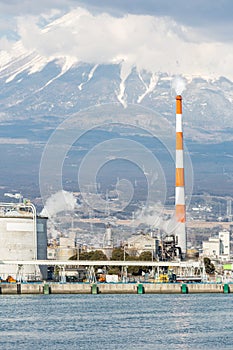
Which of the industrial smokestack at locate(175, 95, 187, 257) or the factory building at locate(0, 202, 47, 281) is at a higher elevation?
the industrial smokestack at locate(175, 95, 187, 257)

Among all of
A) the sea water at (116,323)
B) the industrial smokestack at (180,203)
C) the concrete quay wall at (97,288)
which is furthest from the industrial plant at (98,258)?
the sea water at (116,323)

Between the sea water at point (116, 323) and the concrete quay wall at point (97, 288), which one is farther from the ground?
the concrete quay wall at point (97, 288)

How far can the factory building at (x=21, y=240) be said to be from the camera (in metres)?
117

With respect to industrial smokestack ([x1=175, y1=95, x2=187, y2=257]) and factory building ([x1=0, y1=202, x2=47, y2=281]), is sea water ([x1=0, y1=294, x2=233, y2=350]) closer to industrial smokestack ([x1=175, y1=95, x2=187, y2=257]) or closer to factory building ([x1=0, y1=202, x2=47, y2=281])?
factory building ([x1=0, y1=202, x2=47, y2=281])

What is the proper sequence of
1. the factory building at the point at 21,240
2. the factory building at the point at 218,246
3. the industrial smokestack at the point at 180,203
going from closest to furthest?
the factory building at the point at 21,240 < the industrial smokestack at the point at 180,203 < the factory building at the point at 218,246

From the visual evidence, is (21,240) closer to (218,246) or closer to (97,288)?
(97,288)

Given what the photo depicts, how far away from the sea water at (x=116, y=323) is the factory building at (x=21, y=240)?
2914 cm

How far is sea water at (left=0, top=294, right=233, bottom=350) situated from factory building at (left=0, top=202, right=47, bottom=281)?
95.6 ft

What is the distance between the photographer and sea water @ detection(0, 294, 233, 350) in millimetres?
53562

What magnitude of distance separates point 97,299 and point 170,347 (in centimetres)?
3424

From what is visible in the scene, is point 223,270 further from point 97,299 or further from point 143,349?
point 143,349

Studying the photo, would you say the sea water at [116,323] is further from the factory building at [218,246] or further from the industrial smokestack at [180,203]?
the factory building at [218,246]

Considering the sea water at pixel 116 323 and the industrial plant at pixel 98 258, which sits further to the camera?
the industrial plant at pixel 98 258

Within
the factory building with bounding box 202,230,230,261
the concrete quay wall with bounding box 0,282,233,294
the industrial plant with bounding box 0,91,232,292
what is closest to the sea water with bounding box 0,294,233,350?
the concrete quay wall with bounding box 0,282,233,294
